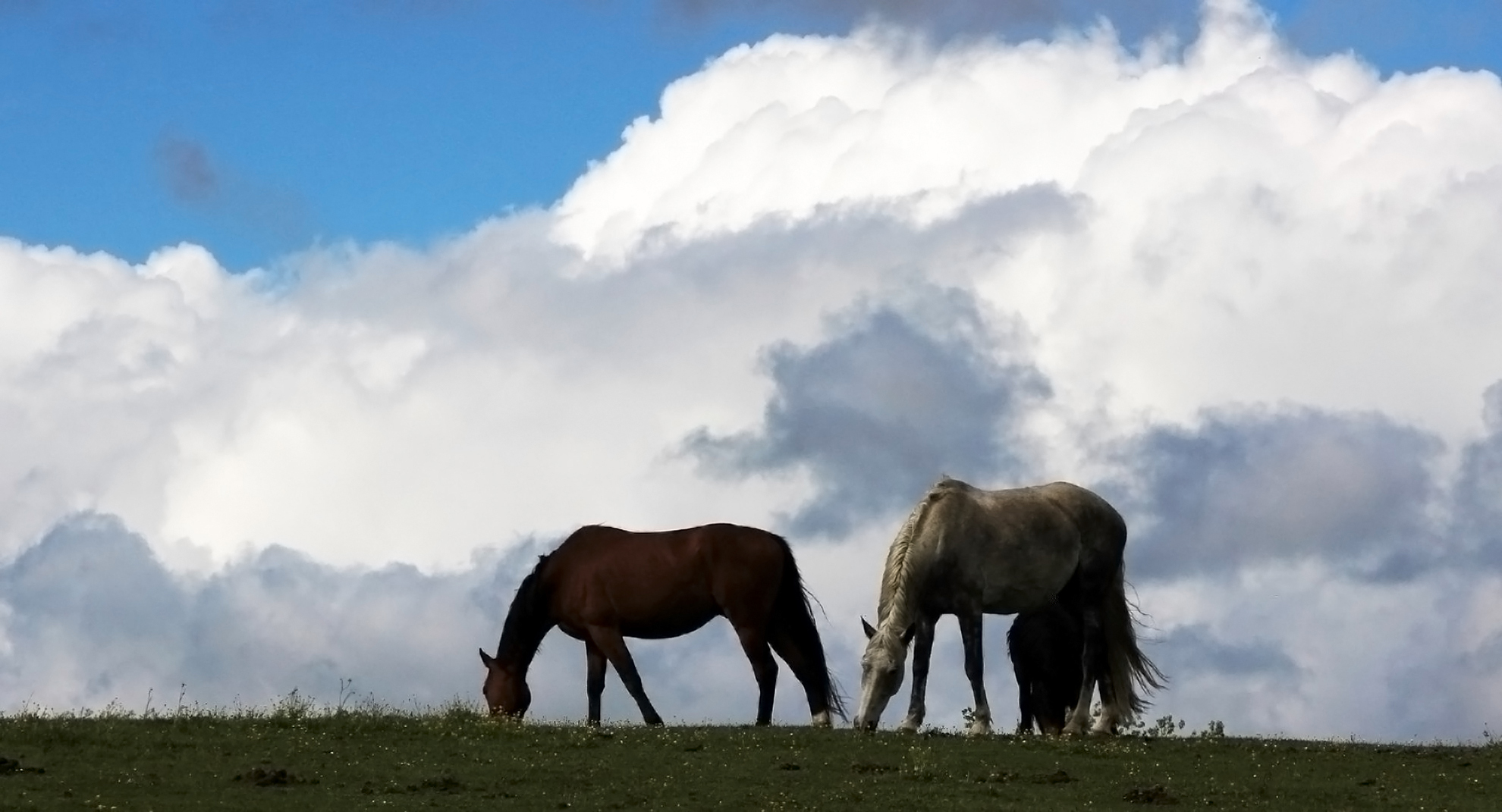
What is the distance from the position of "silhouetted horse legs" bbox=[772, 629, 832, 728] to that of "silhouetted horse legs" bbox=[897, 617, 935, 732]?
2337mm

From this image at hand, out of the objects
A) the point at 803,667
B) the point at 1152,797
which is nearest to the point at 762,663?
the point at 803,667

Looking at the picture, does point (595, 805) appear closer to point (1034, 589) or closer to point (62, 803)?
point (62, 803)

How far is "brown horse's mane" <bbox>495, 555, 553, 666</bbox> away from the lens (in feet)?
72.5

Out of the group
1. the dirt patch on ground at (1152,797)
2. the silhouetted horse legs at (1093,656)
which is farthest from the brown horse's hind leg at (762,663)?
the dirt patch on ground at (1152,797)

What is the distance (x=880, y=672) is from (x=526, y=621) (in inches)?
196

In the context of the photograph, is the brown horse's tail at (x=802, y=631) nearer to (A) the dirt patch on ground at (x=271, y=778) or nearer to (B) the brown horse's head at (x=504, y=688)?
(B) the brown horse's head at (x=504, y=688)

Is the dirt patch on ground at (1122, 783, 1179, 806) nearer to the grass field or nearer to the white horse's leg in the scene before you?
the grass field

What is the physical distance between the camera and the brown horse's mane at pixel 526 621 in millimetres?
22109

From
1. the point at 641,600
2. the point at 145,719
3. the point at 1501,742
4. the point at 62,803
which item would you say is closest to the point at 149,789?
the point at 62,803

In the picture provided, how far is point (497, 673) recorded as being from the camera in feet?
72.8

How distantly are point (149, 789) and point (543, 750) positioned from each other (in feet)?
11.8

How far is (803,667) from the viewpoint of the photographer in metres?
21.6

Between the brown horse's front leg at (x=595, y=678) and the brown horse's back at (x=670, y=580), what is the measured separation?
323mm

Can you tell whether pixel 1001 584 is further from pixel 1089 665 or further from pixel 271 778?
pixel 271 778
